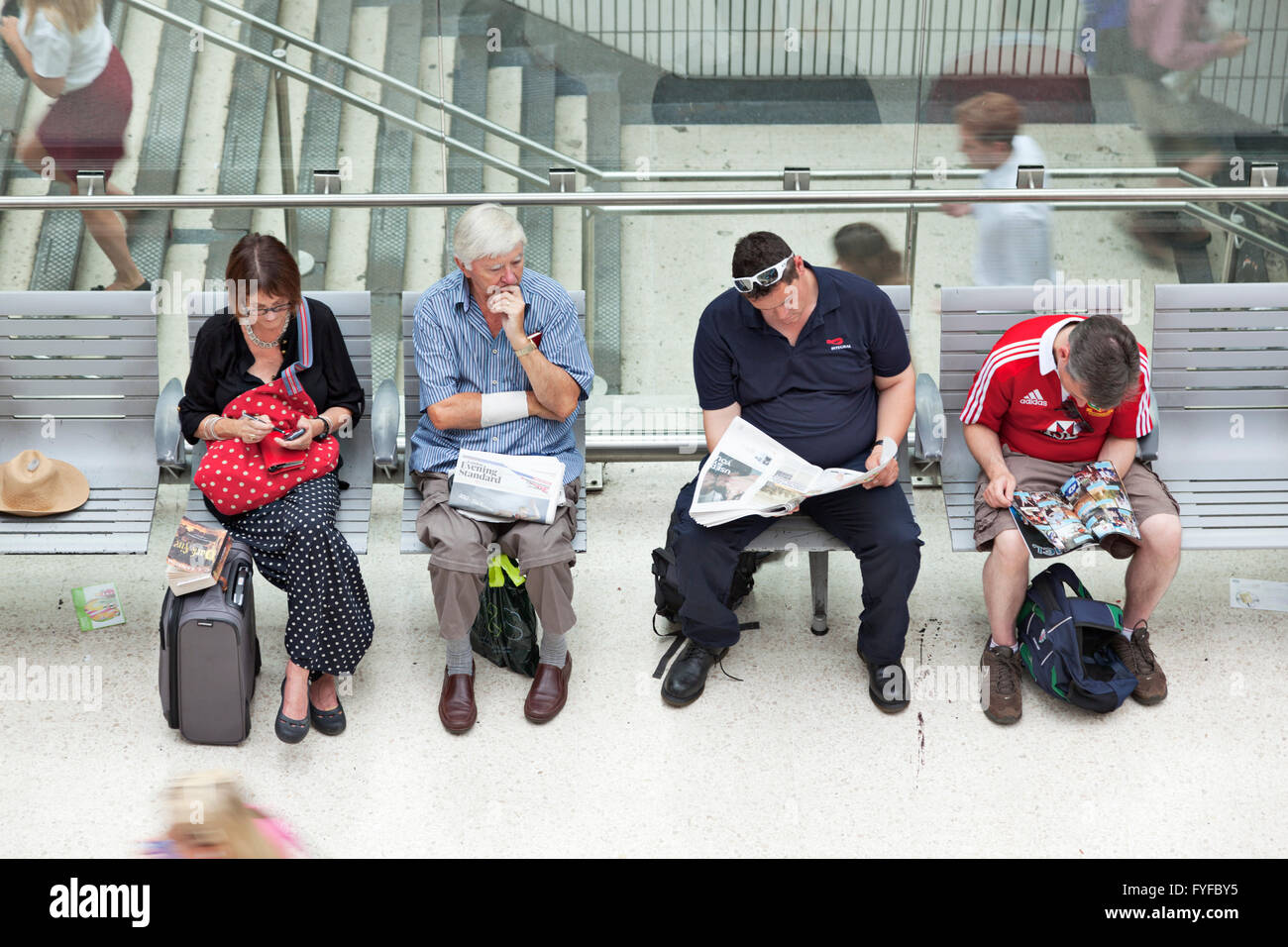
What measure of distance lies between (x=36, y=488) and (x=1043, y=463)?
3.08 m

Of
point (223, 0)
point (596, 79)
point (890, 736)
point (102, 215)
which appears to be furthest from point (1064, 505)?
point (223, 0)

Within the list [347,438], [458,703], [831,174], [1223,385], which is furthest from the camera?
[831,174]

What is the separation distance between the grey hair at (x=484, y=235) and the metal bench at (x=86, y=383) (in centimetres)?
111

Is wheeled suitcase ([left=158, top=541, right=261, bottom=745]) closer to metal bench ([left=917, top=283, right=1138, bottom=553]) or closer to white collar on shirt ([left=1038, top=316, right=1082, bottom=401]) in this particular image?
metal bench ([left=917, top=283, right=1138, bottom=553])

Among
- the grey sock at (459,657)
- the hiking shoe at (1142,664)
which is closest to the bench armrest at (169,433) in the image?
the grey sock at (459,657)

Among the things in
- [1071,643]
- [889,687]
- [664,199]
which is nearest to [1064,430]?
[1071,643]

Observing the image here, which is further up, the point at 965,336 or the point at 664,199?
the point at 664,199

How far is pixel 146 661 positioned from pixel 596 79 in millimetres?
2760

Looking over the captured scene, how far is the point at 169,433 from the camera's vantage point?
435cm

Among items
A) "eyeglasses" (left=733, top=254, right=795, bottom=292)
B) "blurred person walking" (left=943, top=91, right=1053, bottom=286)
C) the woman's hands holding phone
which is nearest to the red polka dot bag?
the woman's hands holding phone

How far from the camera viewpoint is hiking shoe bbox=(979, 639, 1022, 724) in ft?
13.5

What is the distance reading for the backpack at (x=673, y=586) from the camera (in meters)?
4.36

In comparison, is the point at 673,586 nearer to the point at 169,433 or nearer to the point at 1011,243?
the point at 169,433

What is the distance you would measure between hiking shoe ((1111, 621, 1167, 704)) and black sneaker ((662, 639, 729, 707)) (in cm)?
119
